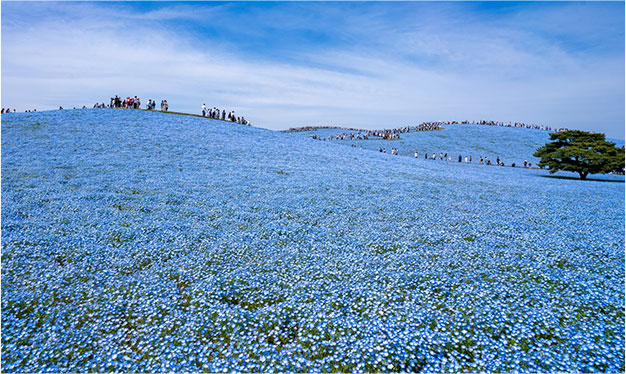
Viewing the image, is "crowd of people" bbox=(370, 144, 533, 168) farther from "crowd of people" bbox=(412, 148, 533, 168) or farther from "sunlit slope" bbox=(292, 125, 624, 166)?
"sunlit slope" bbox=(292, 125, 624, 166)

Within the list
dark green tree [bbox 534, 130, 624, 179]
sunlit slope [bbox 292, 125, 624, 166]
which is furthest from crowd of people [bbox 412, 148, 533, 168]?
dark green tree [bbox 534, 130, 624, 179]

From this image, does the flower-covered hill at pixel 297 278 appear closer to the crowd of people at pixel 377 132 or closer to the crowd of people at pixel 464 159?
the crowd of people at pixel 464 159

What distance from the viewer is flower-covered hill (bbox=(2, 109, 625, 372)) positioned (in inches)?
233

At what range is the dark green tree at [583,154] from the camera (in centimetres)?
3009

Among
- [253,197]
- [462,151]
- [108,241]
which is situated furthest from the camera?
[462,151]

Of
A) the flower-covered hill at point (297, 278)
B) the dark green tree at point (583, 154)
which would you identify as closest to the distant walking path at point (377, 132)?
the dark green tree at point (583, 154)

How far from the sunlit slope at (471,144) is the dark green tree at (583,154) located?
34.7 ft

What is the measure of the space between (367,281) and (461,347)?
8.56 ft

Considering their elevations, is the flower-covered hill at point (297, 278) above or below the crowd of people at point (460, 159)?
below

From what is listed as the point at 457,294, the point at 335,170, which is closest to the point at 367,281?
the point at 457,294

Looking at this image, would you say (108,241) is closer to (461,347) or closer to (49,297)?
(49,297)

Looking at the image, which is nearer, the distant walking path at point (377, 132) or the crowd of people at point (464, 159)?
the crowd of people at point (464, 159)

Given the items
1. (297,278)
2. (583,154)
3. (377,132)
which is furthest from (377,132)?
(297,278)

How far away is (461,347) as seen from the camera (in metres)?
6.02
